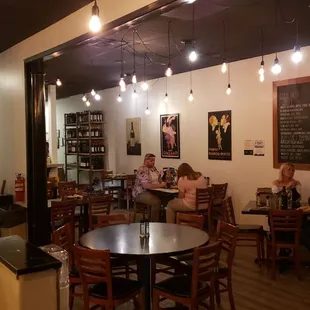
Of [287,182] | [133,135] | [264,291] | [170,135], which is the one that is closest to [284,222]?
[264,291]

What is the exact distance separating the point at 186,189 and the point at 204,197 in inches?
12.3

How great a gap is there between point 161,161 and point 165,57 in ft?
9.97

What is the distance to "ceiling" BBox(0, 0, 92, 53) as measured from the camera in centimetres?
405

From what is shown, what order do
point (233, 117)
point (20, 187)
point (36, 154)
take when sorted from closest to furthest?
point (36, 154) < point (20, 187) < point (233, 117)

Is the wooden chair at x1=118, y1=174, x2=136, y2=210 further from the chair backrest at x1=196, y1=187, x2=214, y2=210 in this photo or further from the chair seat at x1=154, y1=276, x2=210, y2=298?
the chair seat at x1=154, y1=276, x2=210, y2=298

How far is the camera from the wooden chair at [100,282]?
3297 millimetres

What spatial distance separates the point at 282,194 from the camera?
5.43 metres

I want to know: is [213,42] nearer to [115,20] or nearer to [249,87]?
[249,87]

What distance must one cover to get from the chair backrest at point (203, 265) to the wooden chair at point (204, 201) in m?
3.13

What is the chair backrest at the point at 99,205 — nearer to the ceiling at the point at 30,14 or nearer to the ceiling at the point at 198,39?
the ceiling at the point at 198,39

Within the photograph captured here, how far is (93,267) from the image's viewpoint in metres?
3.49

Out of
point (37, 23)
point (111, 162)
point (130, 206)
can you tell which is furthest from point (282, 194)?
point (111, 162)

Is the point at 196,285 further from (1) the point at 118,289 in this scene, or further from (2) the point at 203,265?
(1) the point at 118,289

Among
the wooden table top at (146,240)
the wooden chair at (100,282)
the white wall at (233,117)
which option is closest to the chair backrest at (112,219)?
the wooden table top at (146,240)
